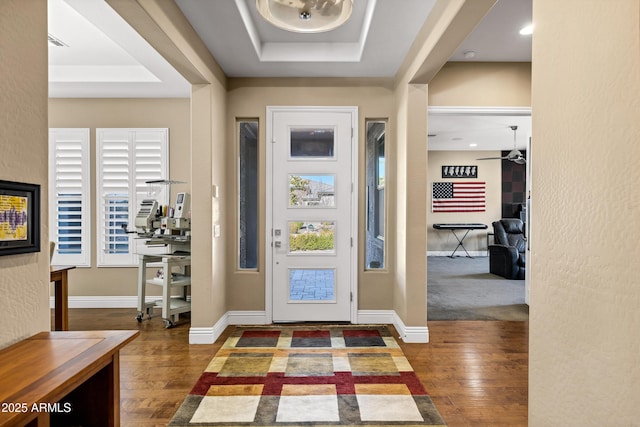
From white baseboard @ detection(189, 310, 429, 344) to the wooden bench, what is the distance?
1.97 meters

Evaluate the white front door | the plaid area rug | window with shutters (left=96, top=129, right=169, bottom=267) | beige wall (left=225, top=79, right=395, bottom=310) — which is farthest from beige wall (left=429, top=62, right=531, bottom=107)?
window with shutters (left=96, top=129, right=169, bottom=267)

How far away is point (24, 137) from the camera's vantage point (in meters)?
1.44

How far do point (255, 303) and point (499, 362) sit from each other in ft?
7.86

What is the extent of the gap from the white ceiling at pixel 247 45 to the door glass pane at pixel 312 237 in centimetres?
158

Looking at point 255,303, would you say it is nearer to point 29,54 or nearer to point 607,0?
point 29,54

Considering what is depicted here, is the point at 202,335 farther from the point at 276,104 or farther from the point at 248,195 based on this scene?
the point at 276,104

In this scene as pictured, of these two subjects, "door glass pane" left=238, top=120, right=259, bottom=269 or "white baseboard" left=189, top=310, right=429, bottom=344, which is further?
"door glass pane" left=238, top=120, right=259, bottom=269

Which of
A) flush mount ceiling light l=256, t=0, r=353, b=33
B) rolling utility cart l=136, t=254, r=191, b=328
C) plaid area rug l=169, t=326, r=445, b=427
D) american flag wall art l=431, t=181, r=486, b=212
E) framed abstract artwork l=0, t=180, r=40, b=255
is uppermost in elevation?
flush mount ceiling light l=256, t=0, r=353, b=33

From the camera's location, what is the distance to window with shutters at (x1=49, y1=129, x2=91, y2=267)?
4602 millimetres

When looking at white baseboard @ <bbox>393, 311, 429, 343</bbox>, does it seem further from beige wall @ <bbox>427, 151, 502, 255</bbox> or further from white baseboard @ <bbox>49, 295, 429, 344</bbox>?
beige wall @ <bbox>427, 151, 502, 255</bbox>

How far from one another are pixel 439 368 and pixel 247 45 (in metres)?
3.10

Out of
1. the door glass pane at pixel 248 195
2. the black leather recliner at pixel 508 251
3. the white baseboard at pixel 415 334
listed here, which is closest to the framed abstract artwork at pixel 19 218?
the door glass pane at pixel 248 195

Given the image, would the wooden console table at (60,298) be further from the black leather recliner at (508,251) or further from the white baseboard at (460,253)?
the white baseboard at (460,253)

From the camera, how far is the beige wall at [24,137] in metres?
1.36
